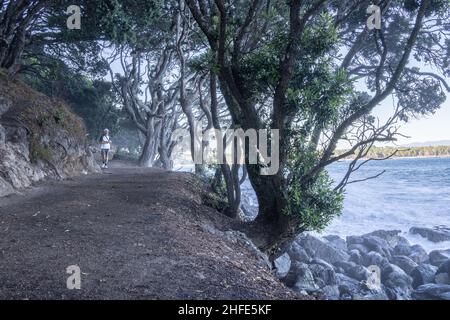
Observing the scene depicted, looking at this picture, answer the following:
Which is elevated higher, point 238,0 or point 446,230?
point 238,0

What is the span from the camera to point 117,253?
15.8 ft

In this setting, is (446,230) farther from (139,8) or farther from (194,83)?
(139,8)

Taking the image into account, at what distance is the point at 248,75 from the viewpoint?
330 inches

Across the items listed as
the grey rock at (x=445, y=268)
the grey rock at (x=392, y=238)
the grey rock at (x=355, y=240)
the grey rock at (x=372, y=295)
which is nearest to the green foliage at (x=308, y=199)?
the grey rock at (x=372, y=295)

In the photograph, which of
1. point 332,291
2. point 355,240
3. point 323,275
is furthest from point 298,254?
point 355,240

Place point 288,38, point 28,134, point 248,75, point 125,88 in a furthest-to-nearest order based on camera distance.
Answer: point 125,88 → point 28,134 → point 248,75 → point 288,38

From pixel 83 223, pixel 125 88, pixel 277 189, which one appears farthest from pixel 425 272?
pixel 125 88

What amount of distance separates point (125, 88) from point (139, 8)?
9070 millimetres

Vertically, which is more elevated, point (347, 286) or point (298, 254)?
point (298, 254)

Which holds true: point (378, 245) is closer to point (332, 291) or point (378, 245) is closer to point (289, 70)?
point (332, 291)

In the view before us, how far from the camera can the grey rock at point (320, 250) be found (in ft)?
48.0

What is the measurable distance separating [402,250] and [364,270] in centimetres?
455

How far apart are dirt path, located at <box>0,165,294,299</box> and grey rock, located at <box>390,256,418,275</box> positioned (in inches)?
382

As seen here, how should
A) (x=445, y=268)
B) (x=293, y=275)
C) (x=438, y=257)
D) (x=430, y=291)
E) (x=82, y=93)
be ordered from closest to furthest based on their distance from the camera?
(x=293, y=275) < (x=430, y=291) < (x=445, y=268) < (x=438, y=257) < (x=82, y=93)
